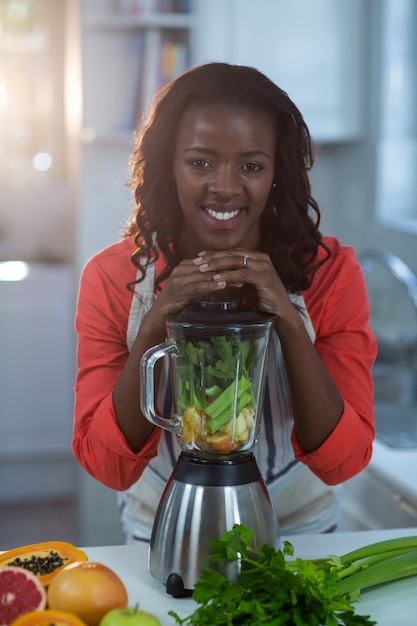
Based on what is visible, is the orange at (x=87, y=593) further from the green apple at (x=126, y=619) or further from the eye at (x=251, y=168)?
the eye at (x=251, y=168)

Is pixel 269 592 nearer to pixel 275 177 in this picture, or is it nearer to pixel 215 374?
pixel 215 374

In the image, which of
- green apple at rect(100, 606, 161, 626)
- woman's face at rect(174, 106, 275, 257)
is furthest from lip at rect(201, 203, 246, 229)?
green apple at rect(100, 606, 161, 626)

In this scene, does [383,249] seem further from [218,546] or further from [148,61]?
[218,546]

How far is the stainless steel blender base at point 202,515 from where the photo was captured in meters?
1.20

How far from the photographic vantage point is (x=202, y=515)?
120cm

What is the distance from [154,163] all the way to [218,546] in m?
0.62

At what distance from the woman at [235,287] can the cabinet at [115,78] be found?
5.80ft

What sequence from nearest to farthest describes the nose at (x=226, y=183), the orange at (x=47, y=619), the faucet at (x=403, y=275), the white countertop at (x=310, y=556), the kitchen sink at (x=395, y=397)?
the orange at (x=47, y=619), the white countertop at (x=310, y=556), the nose at (x=226, y=183), the faucet at (x=403, y=275), the kitchen sink at (x=395, y=397)

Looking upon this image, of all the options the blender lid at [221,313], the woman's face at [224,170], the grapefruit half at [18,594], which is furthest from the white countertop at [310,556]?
the woman's face at [224,170]

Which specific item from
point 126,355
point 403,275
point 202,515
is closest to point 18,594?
point 202,515

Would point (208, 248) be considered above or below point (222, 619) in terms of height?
above

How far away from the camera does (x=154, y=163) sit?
58.3 inches

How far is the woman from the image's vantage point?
4.44 feet

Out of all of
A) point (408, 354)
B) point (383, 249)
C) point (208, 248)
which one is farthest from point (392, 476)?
point (383, 249)
